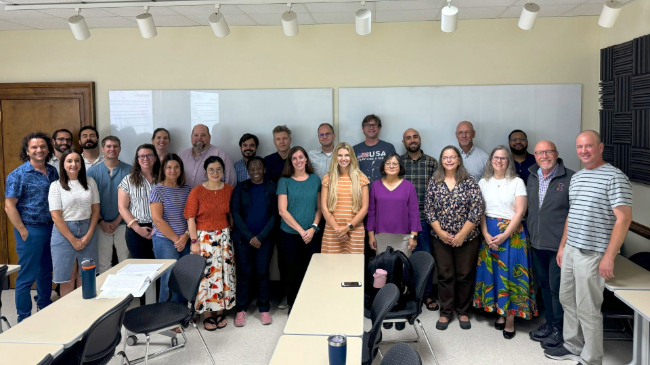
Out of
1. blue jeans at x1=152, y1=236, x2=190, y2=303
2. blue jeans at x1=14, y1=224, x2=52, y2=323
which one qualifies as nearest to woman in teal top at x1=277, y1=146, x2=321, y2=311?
blue jeans at x1=152, y1=236, x2=190, y2=303

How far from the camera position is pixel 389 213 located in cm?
455

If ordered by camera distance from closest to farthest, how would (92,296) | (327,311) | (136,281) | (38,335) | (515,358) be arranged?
1. (38,335)
2. (327,311)
3. (92,296)
4. (136,281)
5. (515,358)

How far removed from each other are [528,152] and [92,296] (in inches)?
173

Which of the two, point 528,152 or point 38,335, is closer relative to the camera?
point 38,335

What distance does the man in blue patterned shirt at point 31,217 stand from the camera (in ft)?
14.7

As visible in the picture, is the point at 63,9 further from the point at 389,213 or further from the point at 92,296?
the point at 389,213

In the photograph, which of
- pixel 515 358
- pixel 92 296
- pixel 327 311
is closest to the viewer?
pixel 327 311

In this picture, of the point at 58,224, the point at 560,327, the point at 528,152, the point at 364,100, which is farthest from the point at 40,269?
the point at 528,152

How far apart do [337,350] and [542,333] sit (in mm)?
2903

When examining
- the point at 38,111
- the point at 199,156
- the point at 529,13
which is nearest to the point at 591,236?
the point at 529,13

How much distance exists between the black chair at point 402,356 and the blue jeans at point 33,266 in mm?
3749

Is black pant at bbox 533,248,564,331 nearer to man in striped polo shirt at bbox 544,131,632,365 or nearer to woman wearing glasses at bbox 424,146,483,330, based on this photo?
man in striped polo shirt at bbox 544,131,632,365

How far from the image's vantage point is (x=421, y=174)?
192 inches

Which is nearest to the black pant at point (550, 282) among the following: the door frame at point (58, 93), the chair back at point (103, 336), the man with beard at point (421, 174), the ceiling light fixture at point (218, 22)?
the man with beard at point (421, 174)
